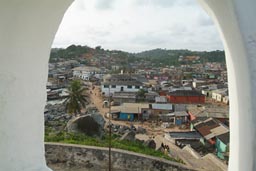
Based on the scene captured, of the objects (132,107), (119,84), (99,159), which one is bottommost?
(132,107)

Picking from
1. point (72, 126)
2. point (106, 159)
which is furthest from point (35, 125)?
point (72, 126)

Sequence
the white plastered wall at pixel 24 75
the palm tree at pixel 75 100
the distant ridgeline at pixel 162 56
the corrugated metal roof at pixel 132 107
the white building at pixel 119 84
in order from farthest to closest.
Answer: the distant ridgeline at pixel 162 56 < the white building at pixel 119 84 < the corrugated metal roof at pixel 132 107 < the palm tree at pixel 75 100 < the white plastered wall at pixel 24 75

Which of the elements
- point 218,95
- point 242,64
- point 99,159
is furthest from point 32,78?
point 218,95

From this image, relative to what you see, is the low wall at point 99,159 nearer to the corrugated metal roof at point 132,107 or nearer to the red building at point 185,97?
the corrugated metal roof at point 132,107

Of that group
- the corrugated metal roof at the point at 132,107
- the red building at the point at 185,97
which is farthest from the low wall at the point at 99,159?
the red building at the point at 185,97

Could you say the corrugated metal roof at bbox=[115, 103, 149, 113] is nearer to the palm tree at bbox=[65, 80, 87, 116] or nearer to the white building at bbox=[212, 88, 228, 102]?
the palm tree at bbox=[65, 80, 87, 116]

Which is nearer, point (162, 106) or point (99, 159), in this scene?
point (99, 159)

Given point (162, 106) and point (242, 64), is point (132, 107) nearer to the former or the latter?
point (162, 106)
